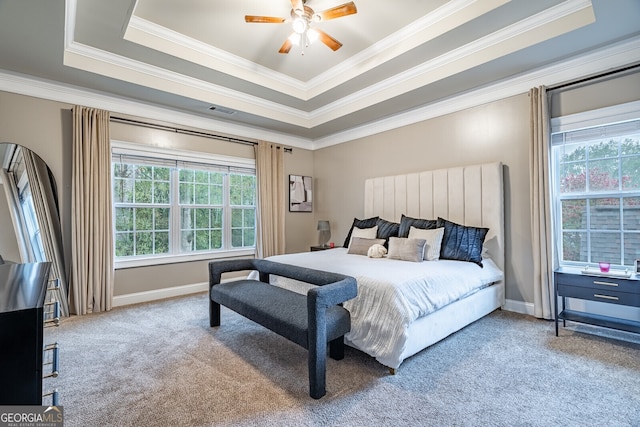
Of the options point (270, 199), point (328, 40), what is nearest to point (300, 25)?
point (328, 40)

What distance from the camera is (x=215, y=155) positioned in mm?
4613

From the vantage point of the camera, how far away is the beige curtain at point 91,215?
3420 mm

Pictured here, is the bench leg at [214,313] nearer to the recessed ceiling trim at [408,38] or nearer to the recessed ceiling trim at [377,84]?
the recessed ceiling trim at [377,84]

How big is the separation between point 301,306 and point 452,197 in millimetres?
2514

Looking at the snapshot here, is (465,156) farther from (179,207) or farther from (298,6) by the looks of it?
(179,207)

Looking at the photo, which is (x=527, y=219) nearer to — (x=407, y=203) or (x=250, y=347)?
(x=407, y=203)

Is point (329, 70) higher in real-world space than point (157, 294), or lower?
higher

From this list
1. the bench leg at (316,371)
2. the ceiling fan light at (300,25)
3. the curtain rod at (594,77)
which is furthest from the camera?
the curtain rod at (594,77)

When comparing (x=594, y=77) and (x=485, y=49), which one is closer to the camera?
(x=594, y=77)

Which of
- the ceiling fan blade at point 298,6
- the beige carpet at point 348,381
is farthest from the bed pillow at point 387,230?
the ceiling fan blade at point 298,6

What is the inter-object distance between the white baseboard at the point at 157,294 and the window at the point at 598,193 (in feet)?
15.1

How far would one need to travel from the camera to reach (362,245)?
3.77m

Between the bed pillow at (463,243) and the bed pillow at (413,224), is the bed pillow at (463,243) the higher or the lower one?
the lower one

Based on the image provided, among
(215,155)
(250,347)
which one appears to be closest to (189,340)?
(250,347)
